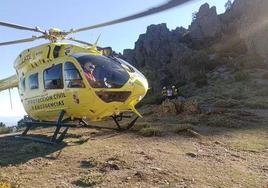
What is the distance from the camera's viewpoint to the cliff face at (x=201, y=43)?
50031mm

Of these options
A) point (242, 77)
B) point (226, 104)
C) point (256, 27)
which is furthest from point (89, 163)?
point (256, 27)

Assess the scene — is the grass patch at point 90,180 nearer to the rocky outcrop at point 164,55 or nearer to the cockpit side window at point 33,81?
the cockpit side window at point 33,81

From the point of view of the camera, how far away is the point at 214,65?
160 ft

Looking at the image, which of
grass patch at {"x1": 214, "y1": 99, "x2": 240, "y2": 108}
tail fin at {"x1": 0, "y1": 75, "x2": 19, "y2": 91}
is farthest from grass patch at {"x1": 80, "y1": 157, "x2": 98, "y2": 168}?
grass patch at {"x1": 214, "y1": 99, "x2": 240, "y2": 108}

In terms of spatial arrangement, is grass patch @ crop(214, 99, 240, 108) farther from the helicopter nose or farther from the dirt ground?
the helicopter nose

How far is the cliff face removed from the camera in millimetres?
50031

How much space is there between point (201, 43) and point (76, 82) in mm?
55045

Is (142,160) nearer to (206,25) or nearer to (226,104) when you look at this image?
(226,104)

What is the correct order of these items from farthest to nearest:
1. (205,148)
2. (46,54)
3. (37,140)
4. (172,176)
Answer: (46,54) → (37,140) → (205,148) → (172,176)

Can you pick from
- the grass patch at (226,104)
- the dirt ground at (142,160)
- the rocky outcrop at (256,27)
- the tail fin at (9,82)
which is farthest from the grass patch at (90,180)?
the rocky outcrop at (256,27)

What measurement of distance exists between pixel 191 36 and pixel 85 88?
189ft

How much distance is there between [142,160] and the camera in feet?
33.3

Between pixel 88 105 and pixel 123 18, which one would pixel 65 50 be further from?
pixel 123 18

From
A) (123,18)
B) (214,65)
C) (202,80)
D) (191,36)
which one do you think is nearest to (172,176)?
(123,18)
